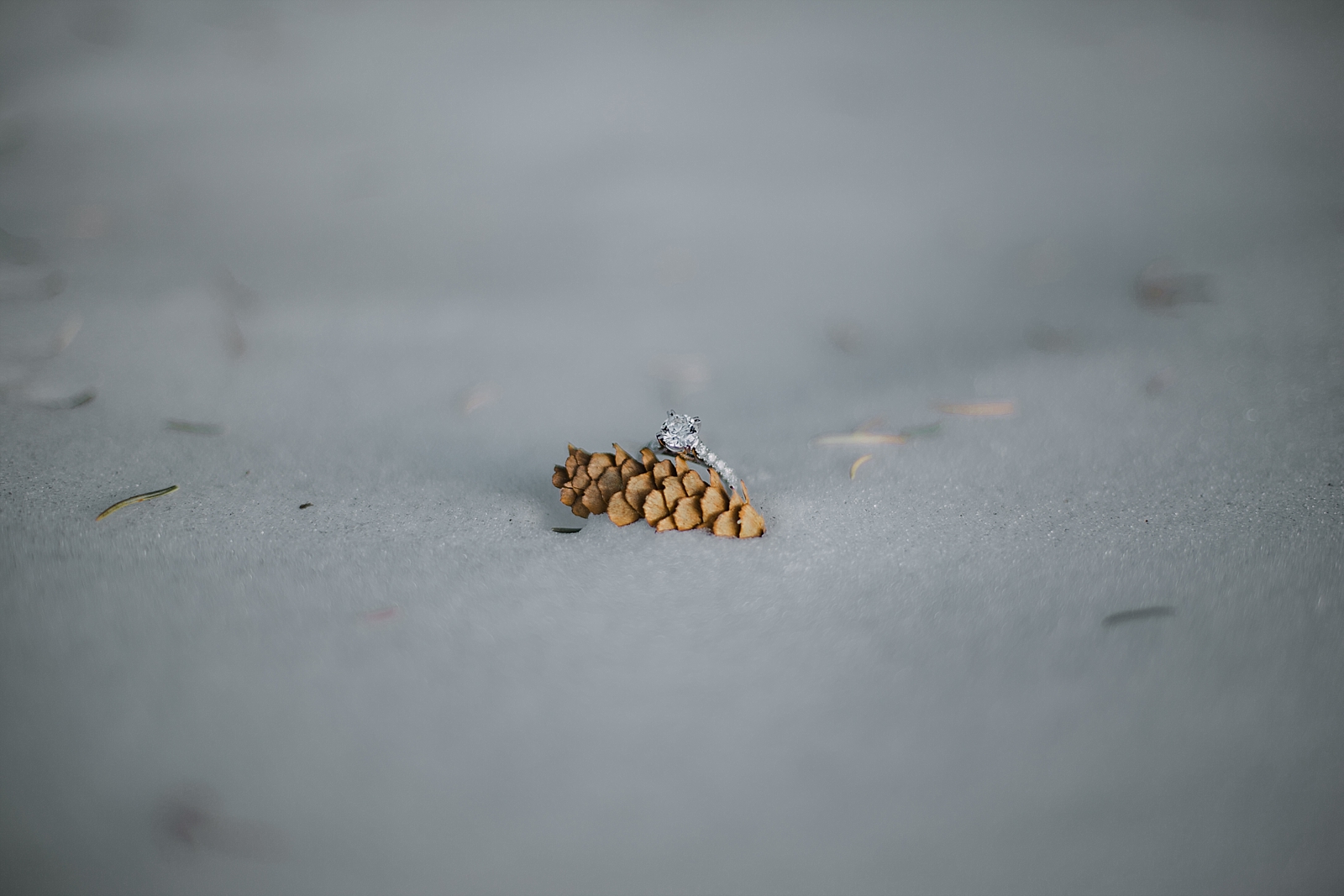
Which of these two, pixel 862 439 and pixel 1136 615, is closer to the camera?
pixel 1136 615

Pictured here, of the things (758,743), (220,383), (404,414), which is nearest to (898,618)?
(758,743)

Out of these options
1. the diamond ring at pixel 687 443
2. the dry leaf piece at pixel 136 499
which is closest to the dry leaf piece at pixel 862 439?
the diamond ring at pixel 687 443

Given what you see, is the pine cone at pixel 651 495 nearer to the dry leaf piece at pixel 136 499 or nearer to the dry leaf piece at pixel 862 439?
the dry leaf piece at pixel 862 439

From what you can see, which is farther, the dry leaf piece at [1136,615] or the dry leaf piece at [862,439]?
the dry leaf piece at [862,439]

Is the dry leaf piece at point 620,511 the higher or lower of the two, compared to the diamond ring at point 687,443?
lower

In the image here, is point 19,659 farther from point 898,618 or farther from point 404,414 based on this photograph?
point 898,618

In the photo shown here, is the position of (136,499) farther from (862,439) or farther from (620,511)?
(862,439)

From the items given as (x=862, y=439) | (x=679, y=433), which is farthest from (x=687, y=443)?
(x=862, y=439)

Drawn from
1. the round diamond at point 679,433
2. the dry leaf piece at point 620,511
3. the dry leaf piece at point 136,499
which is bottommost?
the dry leaf piece at point 136,499
